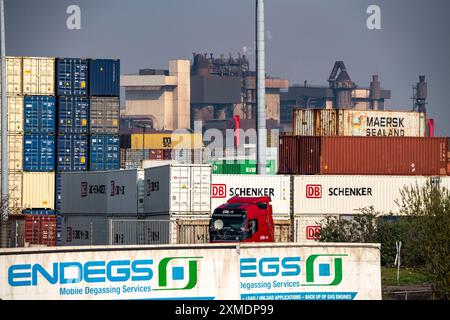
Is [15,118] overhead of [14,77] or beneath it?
beneath

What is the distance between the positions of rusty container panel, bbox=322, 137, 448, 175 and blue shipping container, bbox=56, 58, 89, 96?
26369 mm

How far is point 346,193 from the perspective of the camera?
62.1 metres

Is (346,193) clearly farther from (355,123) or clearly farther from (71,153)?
(71,153)

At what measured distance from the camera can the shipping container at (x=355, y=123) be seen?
72.9 meters

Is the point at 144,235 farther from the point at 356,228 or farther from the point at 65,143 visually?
the point at 65,143

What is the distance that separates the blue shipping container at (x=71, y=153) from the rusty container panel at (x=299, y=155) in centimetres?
2046

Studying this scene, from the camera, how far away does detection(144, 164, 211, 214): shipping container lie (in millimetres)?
53438

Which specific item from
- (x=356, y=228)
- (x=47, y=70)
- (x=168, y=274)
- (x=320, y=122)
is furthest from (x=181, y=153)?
(x=168, y=274)

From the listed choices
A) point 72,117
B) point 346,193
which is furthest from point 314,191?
point 72,117

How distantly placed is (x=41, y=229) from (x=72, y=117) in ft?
42.7

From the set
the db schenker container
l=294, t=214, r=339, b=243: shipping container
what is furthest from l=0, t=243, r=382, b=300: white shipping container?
the db schenker container

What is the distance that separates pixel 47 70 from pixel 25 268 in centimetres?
6252

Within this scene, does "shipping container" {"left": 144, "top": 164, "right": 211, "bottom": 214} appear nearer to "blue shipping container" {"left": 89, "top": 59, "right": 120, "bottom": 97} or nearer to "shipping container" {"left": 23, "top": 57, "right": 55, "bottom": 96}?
"shipping container" {"left": 23, "top": 57, "right": 55, "bottom": 96}

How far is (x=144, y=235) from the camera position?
1956 inches
